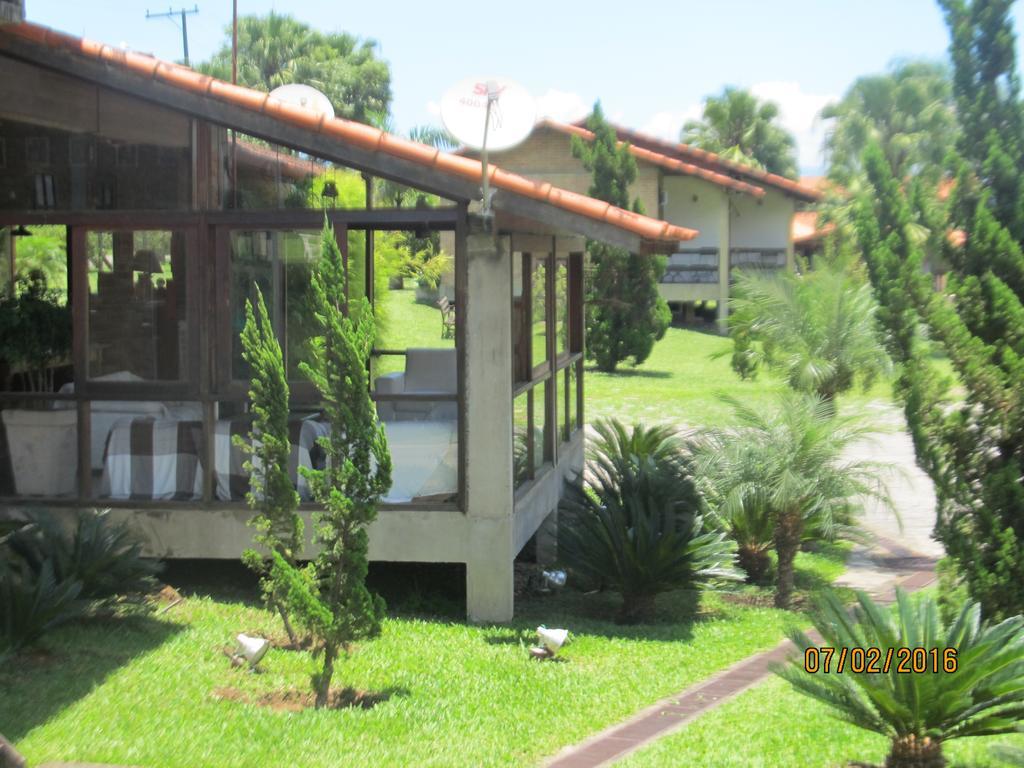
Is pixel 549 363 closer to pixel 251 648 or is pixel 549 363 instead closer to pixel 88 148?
pixel 88 148

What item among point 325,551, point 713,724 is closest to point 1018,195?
point 713,724

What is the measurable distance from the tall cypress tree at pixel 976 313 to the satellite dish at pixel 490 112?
2.26m

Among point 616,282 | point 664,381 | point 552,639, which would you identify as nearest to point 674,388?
point 664,381

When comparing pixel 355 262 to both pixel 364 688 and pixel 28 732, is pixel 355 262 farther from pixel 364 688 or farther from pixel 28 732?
pixel 28 732

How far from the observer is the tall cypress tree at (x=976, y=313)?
704 centimetres

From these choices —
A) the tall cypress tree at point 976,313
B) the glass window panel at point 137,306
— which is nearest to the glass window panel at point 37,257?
the glass window panel at point 137,306

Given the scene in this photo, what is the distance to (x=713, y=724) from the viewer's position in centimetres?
670

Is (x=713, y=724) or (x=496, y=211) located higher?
(x=496, y=211)

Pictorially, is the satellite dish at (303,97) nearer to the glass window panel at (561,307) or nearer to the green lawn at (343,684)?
the glass window panel at (561,307)

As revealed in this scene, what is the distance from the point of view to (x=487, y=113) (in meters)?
8.23

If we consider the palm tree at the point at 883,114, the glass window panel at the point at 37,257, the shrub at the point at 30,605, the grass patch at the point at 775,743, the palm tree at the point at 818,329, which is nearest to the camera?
the grass patch at the point at 775,743

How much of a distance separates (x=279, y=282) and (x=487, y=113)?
1959 mm

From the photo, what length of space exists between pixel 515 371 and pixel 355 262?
1.51 m
